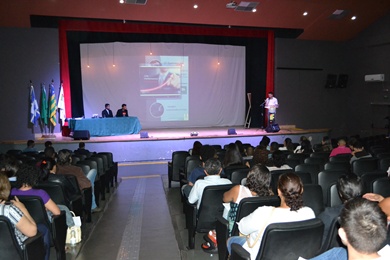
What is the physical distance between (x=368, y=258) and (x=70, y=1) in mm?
10320

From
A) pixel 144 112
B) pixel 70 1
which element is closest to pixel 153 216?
pixel 70 1

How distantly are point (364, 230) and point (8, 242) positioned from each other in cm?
222

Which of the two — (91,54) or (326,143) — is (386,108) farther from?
(91,54)

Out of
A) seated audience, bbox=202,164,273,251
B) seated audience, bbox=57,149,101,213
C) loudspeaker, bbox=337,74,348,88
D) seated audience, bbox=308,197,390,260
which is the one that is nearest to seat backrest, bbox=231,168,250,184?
seated audience, bbox=202,164,273,251

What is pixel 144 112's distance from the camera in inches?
520

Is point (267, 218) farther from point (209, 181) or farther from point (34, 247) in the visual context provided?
point (34, 247)

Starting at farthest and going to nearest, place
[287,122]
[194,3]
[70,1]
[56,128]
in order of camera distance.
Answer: [287,122], [56,128], [194,3], [70,1]

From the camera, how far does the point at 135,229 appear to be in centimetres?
437

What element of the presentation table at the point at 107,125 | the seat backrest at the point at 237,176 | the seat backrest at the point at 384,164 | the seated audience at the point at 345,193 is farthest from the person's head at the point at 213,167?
the presentation table at the point at 107,125

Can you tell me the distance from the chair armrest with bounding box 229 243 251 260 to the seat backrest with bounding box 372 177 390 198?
1.62 m

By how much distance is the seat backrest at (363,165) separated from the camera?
4.58 metres

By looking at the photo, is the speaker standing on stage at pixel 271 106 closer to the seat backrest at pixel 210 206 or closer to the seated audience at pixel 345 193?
the seat backrest at pixel 210 206

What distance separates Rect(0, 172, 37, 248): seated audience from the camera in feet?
8.02

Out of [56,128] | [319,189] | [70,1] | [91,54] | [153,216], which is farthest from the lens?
[91,54]
